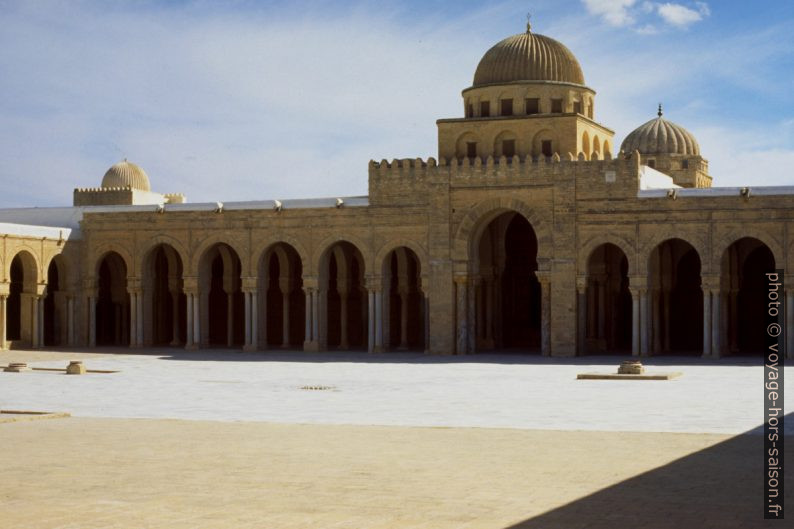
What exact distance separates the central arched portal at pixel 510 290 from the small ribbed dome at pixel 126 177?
692 inches

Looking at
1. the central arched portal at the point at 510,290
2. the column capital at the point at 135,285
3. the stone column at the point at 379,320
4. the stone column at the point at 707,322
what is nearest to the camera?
the stone column at the point at 707,322

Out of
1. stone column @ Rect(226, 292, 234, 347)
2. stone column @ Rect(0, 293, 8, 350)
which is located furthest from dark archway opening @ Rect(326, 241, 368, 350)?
stone column @ Rect(0, 293, 8, 350)

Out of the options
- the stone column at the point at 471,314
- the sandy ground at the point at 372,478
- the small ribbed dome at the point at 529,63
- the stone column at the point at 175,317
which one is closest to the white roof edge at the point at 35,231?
the stone column at the point at 175,317

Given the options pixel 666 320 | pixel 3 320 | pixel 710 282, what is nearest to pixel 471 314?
pixel 666 320

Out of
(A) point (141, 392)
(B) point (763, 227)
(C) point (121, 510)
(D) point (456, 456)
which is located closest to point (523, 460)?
(D) point (456, 456)

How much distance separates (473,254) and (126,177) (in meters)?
19.5

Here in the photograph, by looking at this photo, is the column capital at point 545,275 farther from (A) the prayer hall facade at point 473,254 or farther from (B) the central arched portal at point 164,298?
(B) the central arched portal at point 164,298

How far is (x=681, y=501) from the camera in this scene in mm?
9812

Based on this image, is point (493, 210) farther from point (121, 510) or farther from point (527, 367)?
point (121, 510)

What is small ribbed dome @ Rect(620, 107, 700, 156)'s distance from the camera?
144 feet

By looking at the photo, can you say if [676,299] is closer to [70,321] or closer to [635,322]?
[635,322]

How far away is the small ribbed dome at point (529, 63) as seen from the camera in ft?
119

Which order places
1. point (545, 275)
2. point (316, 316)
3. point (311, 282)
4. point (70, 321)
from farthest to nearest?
point (70, 321) < point (316, 316) < point (311, 282) < point (545, 275)

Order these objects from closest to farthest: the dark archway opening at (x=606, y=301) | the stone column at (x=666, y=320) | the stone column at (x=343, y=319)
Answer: the stone column at (x=666, y=320) → the dark archway opening at (x=606, y=301) → the stone column at (x=343, y=319)
